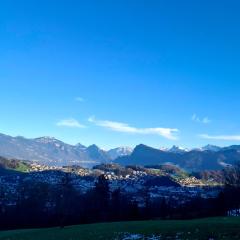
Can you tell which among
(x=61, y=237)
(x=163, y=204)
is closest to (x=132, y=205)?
(x=163, y=204)

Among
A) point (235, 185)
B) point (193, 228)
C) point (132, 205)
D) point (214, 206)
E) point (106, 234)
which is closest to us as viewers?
point (193, 228)

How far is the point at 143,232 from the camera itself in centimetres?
4403

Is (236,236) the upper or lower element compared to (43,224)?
upper

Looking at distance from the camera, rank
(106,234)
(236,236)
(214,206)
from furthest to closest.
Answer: (214,206), (106,234), (236,236)

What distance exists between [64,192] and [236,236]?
137 meters

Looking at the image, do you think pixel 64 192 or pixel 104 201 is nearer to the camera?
pixel 104 201

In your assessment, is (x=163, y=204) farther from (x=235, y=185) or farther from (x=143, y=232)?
(x=143, y=232)

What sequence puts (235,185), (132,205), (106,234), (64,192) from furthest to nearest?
(64,192)
(235,185)
(132,205)
(106,234)

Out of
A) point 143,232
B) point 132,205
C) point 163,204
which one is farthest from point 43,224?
point 143,232

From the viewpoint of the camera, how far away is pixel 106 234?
151 ft

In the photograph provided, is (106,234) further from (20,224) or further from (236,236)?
(20,224)

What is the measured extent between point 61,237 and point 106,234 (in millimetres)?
5380

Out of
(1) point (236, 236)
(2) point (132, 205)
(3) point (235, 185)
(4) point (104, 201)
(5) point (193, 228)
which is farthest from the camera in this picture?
(3) point (235, 185)

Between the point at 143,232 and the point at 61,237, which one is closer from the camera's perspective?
the point at 143,232
